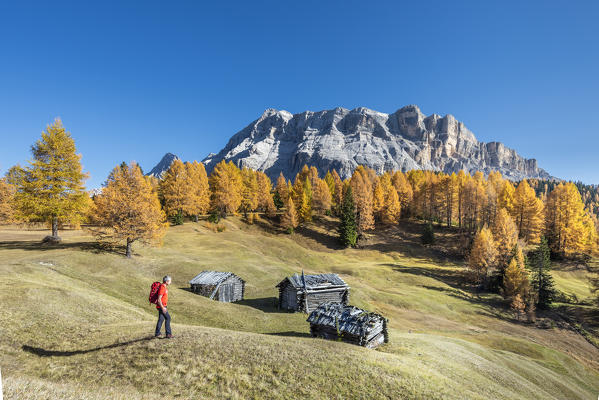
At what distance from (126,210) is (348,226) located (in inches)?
2023

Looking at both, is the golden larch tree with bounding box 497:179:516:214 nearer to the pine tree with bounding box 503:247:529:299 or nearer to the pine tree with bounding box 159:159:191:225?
the pine tree with bounding box 503:247:529:299

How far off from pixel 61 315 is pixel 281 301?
22032 mm

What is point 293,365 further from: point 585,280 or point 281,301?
point 585,280

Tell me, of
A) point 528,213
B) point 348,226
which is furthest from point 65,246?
point 528,213

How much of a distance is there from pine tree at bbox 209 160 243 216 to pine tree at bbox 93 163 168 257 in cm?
3407

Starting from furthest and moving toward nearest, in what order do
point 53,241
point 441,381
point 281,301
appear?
point 53,241
point 281,301
point 441,381

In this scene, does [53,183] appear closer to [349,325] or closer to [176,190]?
[176,190]

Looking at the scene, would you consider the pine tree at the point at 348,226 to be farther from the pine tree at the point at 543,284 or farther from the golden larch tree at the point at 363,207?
the pine tree at the point at 543,284

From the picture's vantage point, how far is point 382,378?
43.2 ft

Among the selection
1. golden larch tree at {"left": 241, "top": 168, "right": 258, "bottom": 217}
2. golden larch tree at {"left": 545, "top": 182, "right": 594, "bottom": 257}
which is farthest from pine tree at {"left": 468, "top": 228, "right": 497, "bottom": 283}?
golden larch tree at {"left": 241, "top": 168, "right": 258, "bottom": 217}

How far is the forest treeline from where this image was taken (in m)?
33.8

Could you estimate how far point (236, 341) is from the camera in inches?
587

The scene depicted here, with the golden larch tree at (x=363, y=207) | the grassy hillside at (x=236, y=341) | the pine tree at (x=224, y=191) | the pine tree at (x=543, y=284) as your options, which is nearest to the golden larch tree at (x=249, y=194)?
the pine tree at (x=224, y=191)

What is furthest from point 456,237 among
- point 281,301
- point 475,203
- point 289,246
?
point 281,301
